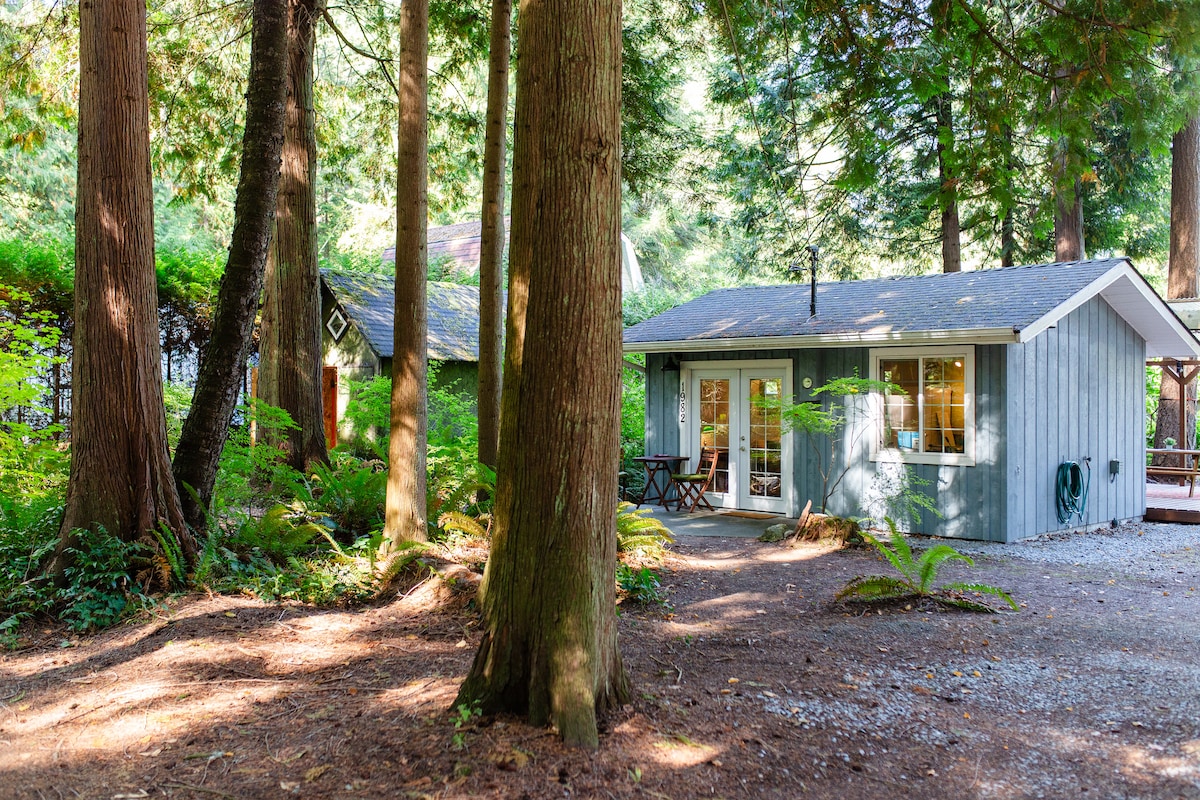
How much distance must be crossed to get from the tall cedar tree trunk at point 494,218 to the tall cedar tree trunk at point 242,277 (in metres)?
→ 1.87

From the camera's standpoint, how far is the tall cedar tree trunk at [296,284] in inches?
387

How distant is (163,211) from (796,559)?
25390 millimetres

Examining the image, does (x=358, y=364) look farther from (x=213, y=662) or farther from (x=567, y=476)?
(x=567, y=476)

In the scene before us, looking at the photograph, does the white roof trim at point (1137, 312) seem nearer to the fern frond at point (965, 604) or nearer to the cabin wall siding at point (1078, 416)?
the cabin wall siding at point (1078, 416)

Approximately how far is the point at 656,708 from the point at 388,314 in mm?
14168

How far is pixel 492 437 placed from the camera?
8.19 m

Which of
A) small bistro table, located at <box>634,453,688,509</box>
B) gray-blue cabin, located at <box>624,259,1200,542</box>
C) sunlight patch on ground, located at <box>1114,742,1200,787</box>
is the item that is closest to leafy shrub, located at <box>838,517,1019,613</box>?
sunlight patch on ground, located at <box>1114,742,1200,787</box>

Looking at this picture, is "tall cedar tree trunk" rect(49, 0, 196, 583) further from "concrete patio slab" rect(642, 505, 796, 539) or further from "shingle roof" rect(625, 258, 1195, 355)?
"shingle roof" rect(625, 258, 1195, 355)

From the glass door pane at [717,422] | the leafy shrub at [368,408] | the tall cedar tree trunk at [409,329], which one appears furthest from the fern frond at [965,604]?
the leafy shrub at [368,408]

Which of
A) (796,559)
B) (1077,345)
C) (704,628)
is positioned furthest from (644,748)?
(1077,345)

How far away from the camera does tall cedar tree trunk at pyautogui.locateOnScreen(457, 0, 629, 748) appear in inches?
142

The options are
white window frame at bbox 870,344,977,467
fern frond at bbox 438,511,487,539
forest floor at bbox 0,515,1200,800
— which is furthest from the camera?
white window frame at bbox 870,344,977,467

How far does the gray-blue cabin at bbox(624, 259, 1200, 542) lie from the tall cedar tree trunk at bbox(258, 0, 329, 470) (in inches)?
212

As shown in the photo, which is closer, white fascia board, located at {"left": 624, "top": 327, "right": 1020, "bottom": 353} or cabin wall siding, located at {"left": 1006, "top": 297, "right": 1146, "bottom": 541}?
white fascia board, located at {"left": 624, "top": 327, "right": 1020, "bottom": 353}
